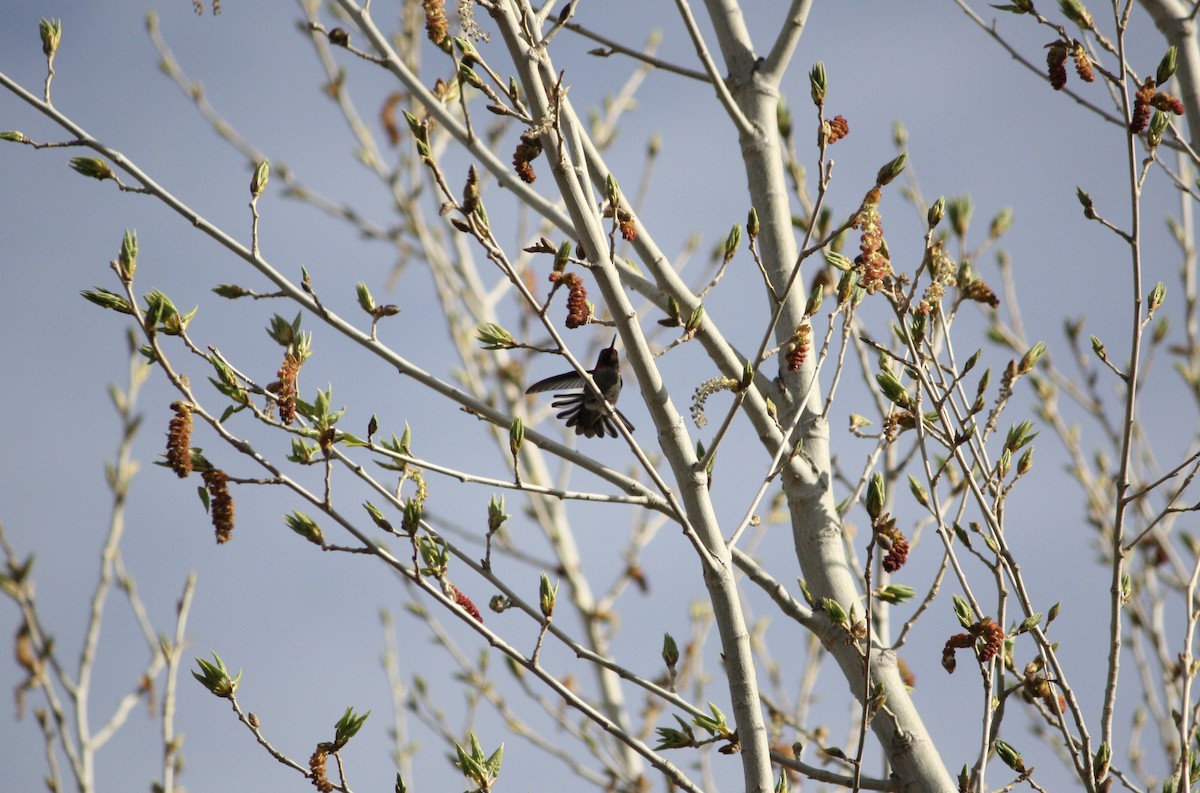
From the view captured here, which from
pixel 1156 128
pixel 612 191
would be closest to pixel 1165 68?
pixel 1156 128

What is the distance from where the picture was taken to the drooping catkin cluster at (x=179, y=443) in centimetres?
263

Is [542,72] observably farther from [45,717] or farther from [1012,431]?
[45,717]

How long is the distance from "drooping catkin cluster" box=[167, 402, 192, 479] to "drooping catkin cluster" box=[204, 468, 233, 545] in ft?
0.20

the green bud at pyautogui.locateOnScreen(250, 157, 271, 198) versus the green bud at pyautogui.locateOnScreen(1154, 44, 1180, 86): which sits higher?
the green bud at pyautogui.locateOnScreen(1154, 44, 1180, 86)

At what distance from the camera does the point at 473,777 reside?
2717 millimetres

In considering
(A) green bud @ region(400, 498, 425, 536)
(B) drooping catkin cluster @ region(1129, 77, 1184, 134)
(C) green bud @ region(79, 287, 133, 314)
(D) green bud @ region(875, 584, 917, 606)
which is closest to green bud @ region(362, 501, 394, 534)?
(A) green bud @ region(400, 498, 425, 536)

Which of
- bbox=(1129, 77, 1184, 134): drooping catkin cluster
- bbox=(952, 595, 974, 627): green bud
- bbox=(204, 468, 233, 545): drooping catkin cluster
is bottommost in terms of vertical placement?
bbox=(204, 468, 233, 545): drooping catkin cluster

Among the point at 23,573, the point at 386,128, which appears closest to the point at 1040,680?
the point at 23,573

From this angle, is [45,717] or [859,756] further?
[45,717]

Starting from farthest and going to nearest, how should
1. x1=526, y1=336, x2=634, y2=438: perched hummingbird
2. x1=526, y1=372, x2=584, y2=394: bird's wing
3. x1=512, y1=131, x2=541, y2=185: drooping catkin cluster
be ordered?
x1=526, y1=336, x2=634, y2=438: perched hummingbird → x1=526, y1=372, x2=584, y2=394: bird's wing → x1=512, y1=131, x2=541, y2=185: drooping catkin cluster

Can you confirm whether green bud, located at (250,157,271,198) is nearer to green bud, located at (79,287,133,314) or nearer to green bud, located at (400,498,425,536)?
green bud, located at (79,287,133,314)

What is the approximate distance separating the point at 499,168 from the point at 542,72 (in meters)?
0.52

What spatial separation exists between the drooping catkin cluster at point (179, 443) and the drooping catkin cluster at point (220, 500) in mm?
62

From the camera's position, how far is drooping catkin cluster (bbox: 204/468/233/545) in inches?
105
